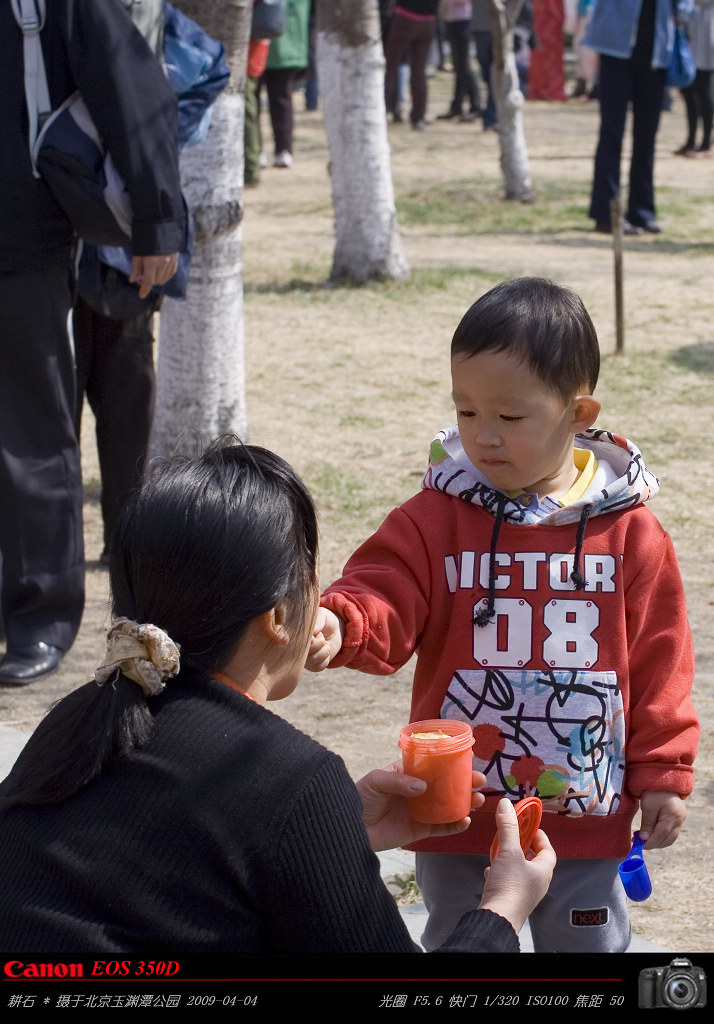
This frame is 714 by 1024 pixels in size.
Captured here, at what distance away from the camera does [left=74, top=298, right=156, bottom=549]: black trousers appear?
14.7 feet

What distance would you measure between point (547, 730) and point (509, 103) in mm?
10075

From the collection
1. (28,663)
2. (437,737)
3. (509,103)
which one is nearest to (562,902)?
(437,737)

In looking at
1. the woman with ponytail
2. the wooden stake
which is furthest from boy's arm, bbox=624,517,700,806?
the wooden stake

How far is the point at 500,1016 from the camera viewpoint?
168cm

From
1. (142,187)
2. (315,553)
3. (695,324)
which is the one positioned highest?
(142,187)

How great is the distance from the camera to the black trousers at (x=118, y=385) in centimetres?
448

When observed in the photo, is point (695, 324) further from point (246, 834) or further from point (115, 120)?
point (246, 834)

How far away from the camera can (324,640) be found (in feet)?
7.00

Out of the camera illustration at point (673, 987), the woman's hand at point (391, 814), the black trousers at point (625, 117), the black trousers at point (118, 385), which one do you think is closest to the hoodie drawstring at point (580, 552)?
the woman's hand at point (391, 814)

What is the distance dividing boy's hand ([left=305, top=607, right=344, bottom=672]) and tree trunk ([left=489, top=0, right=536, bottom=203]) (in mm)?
9649

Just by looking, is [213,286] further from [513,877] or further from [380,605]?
[513,877]

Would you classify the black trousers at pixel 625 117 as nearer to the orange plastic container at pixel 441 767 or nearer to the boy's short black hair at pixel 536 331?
the boy's short black hair at pixel 536 331

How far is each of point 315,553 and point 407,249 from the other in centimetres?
922

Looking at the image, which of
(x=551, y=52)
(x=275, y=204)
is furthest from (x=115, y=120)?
(x=551, y=52)
